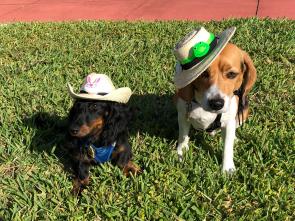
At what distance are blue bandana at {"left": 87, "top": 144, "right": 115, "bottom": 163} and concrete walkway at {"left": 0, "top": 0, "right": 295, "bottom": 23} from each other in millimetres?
5762

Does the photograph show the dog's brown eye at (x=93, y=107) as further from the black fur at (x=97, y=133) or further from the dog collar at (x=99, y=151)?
the dog collar at (x=99, y=151)

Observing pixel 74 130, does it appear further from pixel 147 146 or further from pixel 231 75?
pixel 231 75

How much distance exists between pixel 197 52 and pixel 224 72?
0.27m

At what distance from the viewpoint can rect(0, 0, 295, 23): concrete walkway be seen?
29.9 ft

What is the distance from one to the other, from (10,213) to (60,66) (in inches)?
129

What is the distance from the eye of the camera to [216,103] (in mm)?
3195

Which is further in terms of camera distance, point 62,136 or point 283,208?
point 62,136

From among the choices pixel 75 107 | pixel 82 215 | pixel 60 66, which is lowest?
pixel 82 215

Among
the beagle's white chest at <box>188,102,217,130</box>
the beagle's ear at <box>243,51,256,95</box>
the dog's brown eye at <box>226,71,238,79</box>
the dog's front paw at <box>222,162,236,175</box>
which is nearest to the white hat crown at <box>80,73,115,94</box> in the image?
the beagle's white chest at <box>188,102,217,130</box>

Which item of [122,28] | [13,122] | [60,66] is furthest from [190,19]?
[13,122]

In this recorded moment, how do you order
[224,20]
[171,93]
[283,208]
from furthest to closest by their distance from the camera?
[224,20] → [171,93] → [283,208]

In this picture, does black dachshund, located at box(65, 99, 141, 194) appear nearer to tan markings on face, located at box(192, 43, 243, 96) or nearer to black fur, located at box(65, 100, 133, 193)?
black fur, located at box(65, 100, 133, 193)

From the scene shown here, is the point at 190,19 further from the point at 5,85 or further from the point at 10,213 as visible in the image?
the point at 10,213

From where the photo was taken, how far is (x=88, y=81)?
3.54 metres
